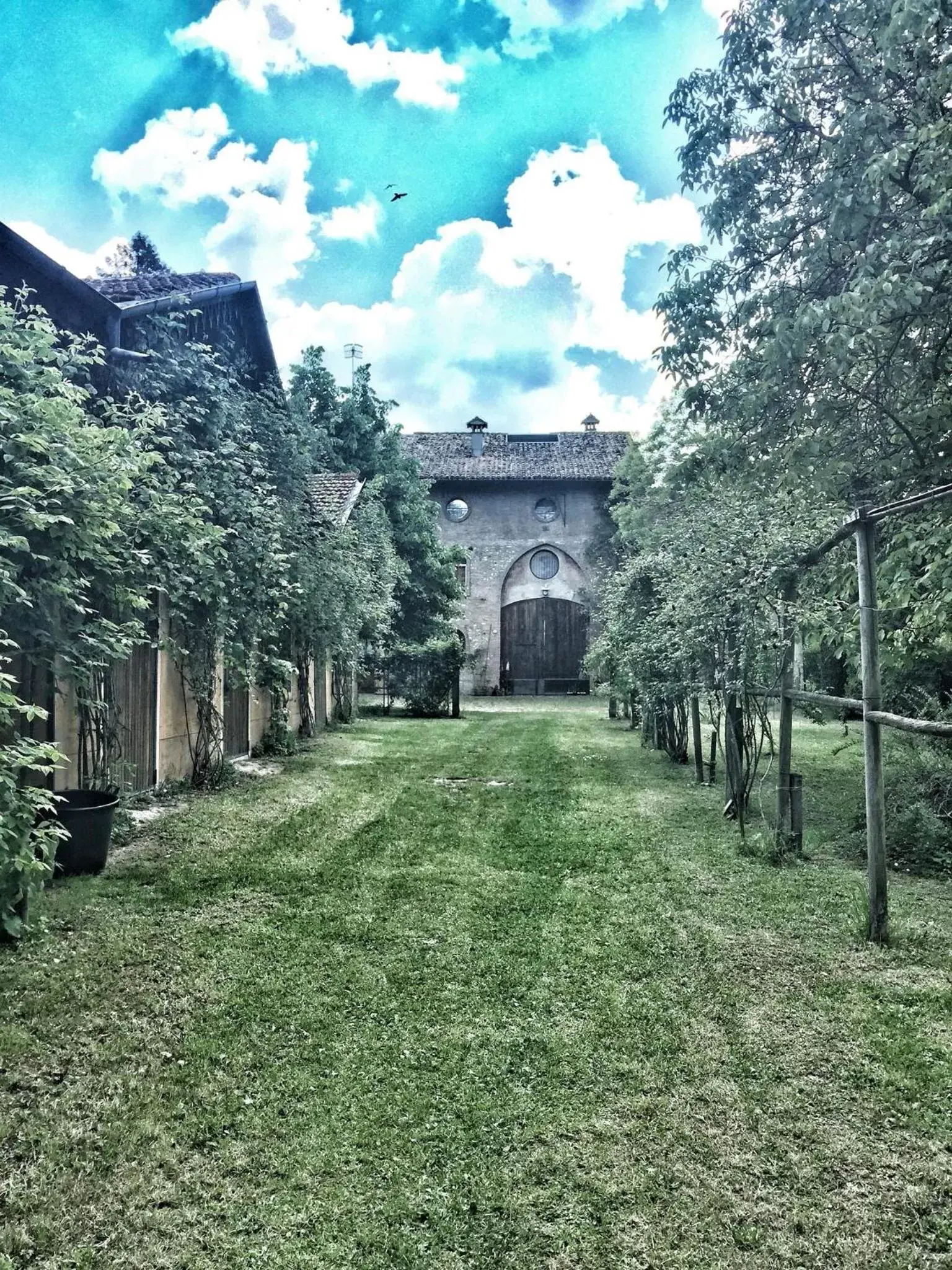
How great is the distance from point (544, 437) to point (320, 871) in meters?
21.7

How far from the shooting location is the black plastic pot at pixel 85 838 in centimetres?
425

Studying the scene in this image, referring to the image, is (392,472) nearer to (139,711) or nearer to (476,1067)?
(139,711)

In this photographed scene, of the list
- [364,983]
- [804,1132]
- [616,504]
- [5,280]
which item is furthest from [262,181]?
[616,504]

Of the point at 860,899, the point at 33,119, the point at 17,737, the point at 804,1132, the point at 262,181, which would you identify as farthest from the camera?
the point at 262,181

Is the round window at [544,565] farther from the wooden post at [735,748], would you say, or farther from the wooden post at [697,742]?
the wooden post at [735,748]

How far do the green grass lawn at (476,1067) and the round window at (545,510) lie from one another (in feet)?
61.2

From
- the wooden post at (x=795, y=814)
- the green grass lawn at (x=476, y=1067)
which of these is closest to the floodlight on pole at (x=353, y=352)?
the green grass lawn at (x=476, y=1067)

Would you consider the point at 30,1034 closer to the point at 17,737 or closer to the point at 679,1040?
the point at 17,737

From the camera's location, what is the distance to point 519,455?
77.7ft

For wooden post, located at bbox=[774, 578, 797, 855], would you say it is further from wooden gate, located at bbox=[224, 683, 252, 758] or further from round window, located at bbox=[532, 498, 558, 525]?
round window, located at bbox=[532, 498, 558, 525]

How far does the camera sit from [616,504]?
22.3 m

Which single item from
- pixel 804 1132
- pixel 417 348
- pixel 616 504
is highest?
pixel 417 348

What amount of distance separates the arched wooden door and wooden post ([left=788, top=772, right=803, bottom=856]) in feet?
56.9

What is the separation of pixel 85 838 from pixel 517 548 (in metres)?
19.0
